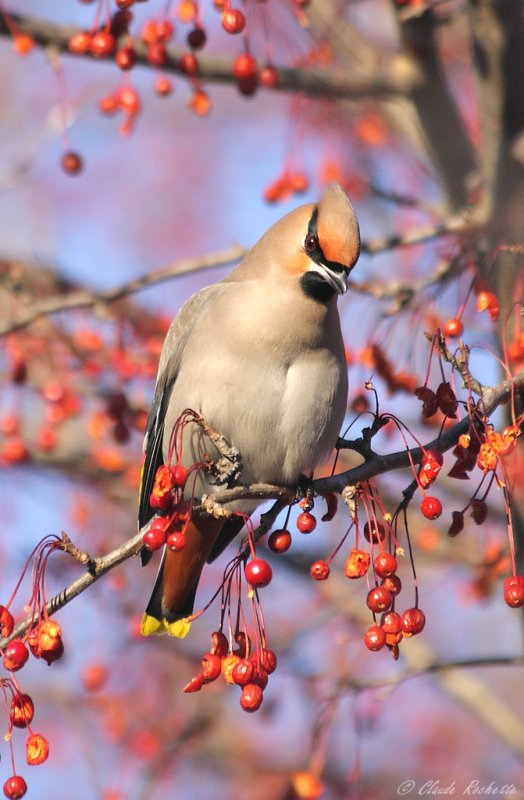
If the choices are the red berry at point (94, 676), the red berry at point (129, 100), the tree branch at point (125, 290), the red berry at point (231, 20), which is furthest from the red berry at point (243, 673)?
the red berry at point (94, 676)

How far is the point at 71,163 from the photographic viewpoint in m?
4.60

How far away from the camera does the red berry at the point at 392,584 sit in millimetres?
2656

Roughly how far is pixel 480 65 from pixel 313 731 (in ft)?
8.01

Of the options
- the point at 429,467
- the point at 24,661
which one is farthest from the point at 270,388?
the point at 24,661

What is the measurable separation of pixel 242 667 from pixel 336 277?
1.24 m

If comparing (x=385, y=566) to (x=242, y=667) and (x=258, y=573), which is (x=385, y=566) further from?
(x=242, y=667)

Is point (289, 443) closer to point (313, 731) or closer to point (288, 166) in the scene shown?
point (313, 731)

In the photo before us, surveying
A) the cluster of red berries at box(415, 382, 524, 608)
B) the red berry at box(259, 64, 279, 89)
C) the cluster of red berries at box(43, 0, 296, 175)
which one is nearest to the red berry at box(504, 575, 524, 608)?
the cluster of red berries at box(415, 382, 524, 608)

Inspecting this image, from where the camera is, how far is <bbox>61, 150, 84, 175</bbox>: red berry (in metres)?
4.60

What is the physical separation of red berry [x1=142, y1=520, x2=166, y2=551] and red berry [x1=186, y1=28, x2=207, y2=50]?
1.96 meters

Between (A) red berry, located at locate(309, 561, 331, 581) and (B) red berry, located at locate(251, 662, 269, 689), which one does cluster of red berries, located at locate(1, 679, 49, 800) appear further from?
(A) red berry, located at locate(309, 561, 331, 581)

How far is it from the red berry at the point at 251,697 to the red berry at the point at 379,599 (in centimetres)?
35

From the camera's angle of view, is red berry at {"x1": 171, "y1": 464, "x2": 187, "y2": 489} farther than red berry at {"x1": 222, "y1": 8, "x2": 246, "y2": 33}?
No

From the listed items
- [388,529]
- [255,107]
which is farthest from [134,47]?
[255,107]
